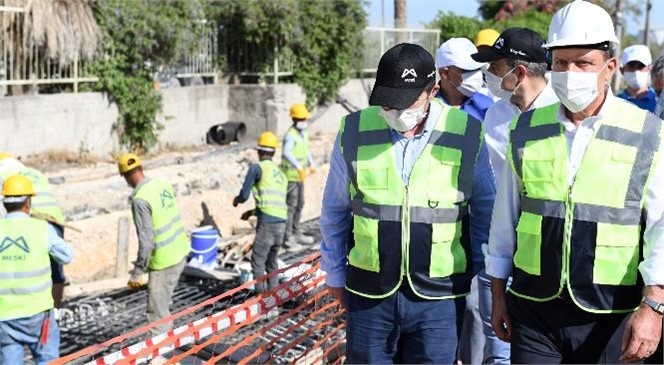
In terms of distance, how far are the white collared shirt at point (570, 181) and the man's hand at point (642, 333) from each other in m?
0.10

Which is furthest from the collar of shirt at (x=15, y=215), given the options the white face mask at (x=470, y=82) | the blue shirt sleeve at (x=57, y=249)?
the white face mask at (x=470, y=82)

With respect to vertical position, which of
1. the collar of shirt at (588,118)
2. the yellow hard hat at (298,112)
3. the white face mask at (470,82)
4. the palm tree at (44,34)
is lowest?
the yellow hard hat at (298,112)

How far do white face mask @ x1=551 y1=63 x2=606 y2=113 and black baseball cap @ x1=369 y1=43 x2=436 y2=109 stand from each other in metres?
0.57

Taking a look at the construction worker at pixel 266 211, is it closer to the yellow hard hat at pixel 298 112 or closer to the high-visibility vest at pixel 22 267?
the yellow hard hat at pixel 298 112

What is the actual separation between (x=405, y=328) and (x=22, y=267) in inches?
143

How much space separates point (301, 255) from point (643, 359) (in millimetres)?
8614

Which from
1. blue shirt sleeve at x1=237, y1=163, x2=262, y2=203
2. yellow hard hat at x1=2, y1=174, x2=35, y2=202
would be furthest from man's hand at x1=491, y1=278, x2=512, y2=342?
blue shirt sleeve at x1=237, y1=163, x2=262, y2=203

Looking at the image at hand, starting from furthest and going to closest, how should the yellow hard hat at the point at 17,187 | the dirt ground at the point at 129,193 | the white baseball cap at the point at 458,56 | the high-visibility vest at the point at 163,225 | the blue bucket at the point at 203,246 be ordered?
the dirt ground at the point at 129,193 → the blue bucket at the point at 203,246 → the high-visibility vest at the point at 163,225 → the yellow hard hat at the point at 17,187 → the white baseball cap at the point at 458,56

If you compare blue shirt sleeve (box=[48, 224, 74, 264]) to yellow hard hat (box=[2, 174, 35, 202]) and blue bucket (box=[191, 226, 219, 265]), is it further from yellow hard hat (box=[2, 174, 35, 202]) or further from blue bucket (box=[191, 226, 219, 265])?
blue bucket (box=[191, 226, 219, 265])

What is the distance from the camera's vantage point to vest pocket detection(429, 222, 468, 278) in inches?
128

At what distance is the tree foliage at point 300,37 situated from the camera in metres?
18.2

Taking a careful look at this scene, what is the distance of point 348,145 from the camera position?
339 centimetres

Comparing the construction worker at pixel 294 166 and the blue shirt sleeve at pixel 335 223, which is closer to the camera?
the blue shirt sleeve at pixel 335 223

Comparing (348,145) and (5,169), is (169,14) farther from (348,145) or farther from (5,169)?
(348,145)
